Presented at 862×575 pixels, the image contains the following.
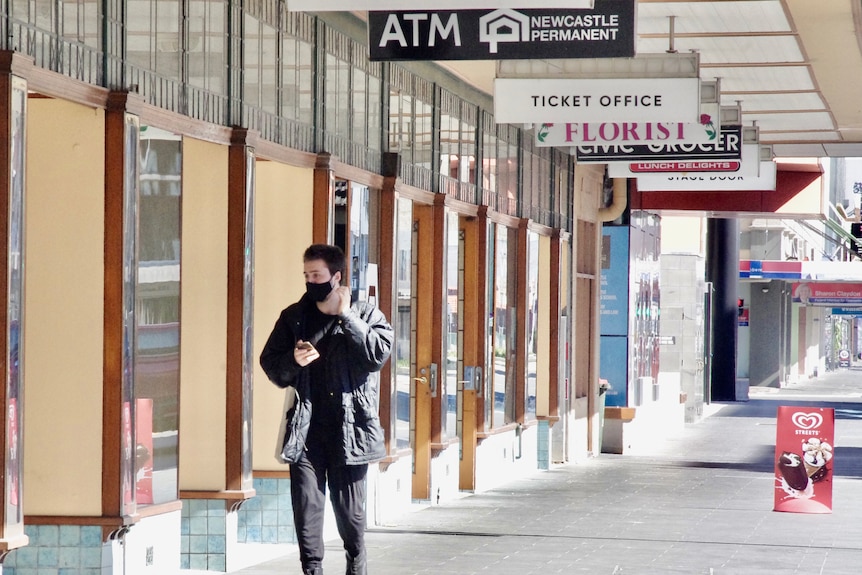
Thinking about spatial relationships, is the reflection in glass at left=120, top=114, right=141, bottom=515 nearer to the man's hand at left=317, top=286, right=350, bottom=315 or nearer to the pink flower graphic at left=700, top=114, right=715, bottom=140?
the man's hand at left=317, top=286, right=350, bottom=315

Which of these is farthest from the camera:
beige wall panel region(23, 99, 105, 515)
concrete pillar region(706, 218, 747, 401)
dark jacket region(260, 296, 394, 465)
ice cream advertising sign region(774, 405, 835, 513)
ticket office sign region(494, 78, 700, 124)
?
concrete pillar region(706, 218, 747, 401)

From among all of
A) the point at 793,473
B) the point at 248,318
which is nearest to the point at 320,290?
the point at 248,318

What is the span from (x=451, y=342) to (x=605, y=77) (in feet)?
12.9

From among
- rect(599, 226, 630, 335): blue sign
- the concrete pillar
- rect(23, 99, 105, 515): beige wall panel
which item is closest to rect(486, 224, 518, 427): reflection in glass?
rect(599, 226, 630, 335): blue sign

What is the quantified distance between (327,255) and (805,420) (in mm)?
7488

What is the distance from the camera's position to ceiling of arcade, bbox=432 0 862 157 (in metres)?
11.3

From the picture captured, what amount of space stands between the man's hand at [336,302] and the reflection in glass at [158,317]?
148 centimetres

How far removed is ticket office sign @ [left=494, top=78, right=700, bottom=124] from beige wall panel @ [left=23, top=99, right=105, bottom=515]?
3899 mm

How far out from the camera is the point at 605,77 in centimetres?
1113

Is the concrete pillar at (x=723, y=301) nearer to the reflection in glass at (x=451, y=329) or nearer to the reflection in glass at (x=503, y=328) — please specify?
→ the reflection in glass at (x=503, y=328)

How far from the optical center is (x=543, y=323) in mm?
18047

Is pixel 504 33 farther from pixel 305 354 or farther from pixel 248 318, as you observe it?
pixel 305 354

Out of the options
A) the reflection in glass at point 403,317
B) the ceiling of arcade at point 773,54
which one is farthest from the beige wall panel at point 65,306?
the ceiling of arcade at point 773,54

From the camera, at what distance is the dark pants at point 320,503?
7156 millimetres
